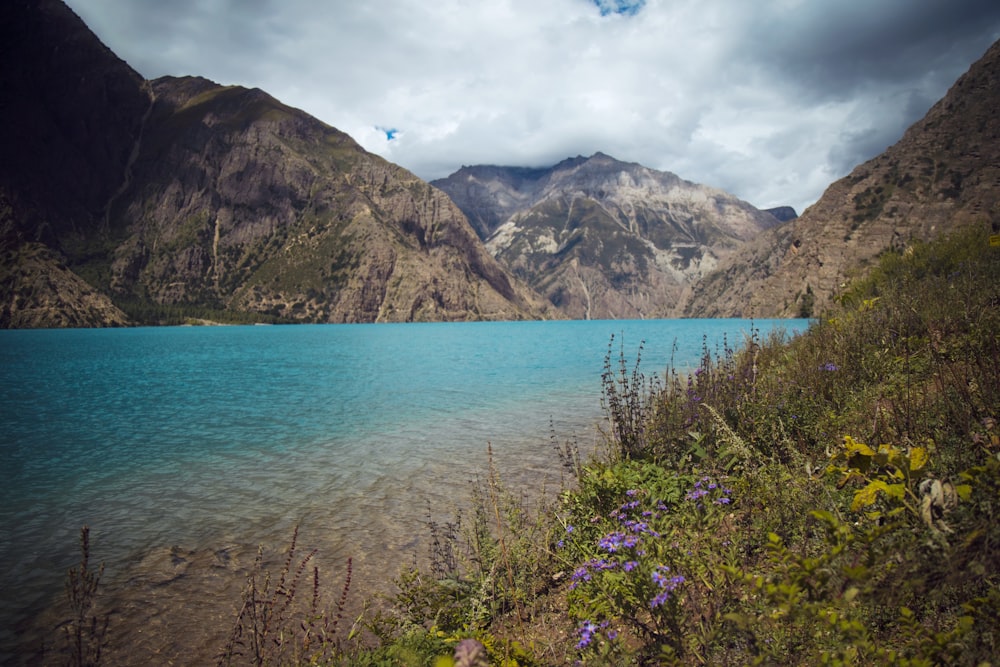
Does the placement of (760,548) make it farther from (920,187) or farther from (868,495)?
(920,187)

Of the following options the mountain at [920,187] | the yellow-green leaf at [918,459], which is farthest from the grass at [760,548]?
the mountain at [920,187]

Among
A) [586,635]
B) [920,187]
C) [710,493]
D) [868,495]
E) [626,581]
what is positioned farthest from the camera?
[920,187]

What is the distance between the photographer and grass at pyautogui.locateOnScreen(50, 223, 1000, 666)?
2.76 metres

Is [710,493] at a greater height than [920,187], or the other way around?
[920,187]

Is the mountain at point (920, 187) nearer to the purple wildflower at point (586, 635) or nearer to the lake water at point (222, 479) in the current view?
the lake water at point (222, 479)

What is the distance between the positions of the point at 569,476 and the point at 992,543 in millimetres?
8338

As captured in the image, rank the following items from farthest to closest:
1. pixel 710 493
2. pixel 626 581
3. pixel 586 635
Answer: pixel 710 493 → pixel 626 581 → pixel 586 635

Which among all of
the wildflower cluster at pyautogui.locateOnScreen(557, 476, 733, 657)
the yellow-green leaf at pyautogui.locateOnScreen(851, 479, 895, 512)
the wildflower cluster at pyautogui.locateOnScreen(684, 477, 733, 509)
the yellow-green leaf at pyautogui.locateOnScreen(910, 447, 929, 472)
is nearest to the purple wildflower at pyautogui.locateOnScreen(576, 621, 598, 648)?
the wildflower cluster at pyautogui.locateOnScreen(557, 476, 733, 657)

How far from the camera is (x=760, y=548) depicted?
4531 mm

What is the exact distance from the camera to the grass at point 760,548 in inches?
109

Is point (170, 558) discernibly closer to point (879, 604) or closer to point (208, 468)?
point (208, 468)

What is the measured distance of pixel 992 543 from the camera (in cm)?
259

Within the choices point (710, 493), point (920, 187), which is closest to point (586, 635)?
point (710, 493)

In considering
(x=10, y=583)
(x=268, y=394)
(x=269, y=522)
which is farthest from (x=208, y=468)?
(x=268, y=394)
